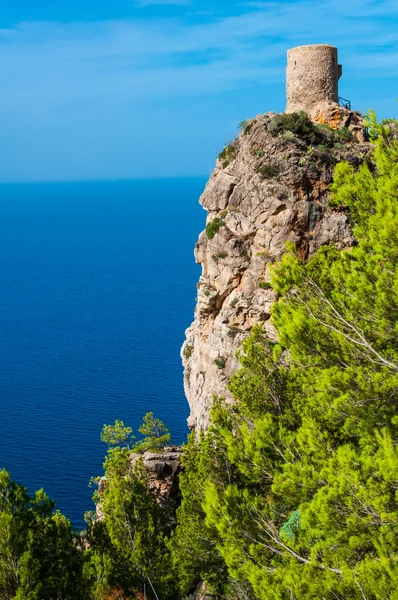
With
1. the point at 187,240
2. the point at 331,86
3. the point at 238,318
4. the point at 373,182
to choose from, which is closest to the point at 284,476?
the point at 373,182

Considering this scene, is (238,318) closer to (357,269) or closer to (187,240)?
(357,269)

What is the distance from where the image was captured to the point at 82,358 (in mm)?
89500

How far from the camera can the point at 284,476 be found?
56.3 ft

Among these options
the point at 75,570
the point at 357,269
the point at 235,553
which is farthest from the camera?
the point at 75,570

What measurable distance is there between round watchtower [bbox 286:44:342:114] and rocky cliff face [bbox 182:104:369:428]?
1187 millimetres

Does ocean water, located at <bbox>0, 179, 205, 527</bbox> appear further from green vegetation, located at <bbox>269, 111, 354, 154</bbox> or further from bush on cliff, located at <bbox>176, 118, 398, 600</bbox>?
bush on cliff, located at <bbox>176, 118, 398, 600</bbox>

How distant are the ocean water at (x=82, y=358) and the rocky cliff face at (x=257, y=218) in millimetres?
20730

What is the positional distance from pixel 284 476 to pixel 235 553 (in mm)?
2832

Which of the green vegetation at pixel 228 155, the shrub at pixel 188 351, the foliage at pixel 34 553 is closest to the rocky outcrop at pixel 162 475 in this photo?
the foliage at pixel 34 553

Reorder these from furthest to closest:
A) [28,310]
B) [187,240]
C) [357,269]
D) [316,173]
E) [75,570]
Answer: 1. [187,240]
2. [28,310]
3. [316,173]
4. [75,570]
5. [357,269]

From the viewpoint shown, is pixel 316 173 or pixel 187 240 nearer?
pixel 316 173

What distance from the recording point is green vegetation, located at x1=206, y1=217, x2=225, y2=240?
39188 millimetres

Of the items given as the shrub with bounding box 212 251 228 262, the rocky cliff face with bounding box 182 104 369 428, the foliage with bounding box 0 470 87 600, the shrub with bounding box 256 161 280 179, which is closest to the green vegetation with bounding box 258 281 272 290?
the rocky cliff face with bounding box 182 104 369 428

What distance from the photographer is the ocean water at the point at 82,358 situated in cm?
6097
